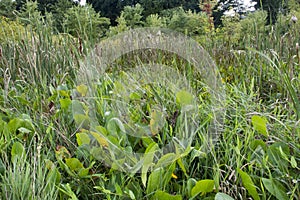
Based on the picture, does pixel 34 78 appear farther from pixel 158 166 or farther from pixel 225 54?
pixel 225 54

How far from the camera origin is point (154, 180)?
3.18 feet

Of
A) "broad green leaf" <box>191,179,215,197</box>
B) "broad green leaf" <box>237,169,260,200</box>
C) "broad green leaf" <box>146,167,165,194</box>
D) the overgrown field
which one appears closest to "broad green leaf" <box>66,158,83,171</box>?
the overgrown field

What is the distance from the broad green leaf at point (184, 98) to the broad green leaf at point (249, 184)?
18.7 inches

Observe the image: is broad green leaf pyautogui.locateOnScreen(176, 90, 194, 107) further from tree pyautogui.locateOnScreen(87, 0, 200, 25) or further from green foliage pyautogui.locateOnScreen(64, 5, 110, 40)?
tree pyautogui.locateOnScreen(87, 0, 200, 25)

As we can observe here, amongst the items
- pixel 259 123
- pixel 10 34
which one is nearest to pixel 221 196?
pixel 259 123

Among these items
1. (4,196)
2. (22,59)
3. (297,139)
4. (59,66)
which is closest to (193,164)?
(297,139)

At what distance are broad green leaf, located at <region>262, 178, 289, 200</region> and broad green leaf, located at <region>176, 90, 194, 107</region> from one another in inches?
19.9

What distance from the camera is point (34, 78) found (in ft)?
6.37

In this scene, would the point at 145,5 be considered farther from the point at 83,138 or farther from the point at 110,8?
the point at 83,138

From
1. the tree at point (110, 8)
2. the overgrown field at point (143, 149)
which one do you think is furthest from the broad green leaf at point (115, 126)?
the tree at point (110, 8)

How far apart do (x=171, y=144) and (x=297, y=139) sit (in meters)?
0.45

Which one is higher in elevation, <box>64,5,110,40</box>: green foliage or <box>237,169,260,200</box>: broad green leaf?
<box>64,5,110,40</box>: green foliage

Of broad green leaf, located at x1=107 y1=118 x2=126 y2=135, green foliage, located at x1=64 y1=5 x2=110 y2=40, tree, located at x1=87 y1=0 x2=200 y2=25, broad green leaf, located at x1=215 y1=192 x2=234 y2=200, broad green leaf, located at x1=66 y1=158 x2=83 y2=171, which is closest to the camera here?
broad green leaf, located at x1=215 y1=192 x2=234 y2=200

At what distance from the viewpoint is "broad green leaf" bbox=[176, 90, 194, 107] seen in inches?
53.7
